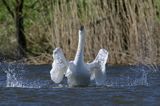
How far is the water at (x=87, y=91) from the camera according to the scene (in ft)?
42.0

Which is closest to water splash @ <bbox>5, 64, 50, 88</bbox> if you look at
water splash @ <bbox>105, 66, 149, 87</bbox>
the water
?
the water

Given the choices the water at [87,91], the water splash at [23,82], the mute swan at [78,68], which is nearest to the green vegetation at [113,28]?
the water at [87,91]

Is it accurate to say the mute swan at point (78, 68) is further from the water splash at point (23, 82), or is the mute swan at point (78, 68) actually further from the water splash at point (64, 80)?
the water splash at point (23, 82)

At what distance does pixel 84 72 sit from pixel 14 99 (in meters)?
1.93

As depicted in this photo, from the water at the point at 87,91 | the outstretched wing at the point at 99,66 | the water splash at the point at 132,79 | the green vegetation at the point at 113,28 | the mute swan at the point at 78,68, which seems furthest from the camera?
the green vegetation at the point at 113,28

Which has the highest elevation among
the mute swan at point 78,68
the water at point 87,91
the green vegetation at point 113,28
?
the green vegetation at point 113,28

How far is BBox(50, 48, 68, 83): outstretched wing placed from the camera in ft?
47.7

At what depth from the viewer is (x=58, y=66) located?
14836 mm

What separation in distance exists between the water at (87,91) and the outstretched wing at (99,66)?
20 cm

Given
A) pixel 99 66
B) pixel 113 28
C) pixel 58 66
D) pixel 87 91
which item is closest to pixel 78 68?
pixel 58 66

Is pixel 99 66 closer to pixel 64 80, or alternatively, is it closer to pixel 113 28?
pixel 64 80

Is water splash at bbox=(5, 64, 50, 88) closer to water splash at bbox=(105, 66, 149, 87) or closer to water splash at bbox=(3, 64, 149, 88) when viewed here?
water splash at bbox=(3, 64, 149, 88)

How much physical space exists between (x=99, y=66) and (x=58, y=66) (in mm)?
849

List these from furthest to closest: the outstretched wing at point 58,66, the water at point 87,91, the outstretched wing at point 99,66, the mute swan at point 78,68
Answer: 1. the outstretched wing at point 99,66
2. the mute swan at point 78,68
3. the outstretched wing at point 58,66
4. the water at point 87,91
